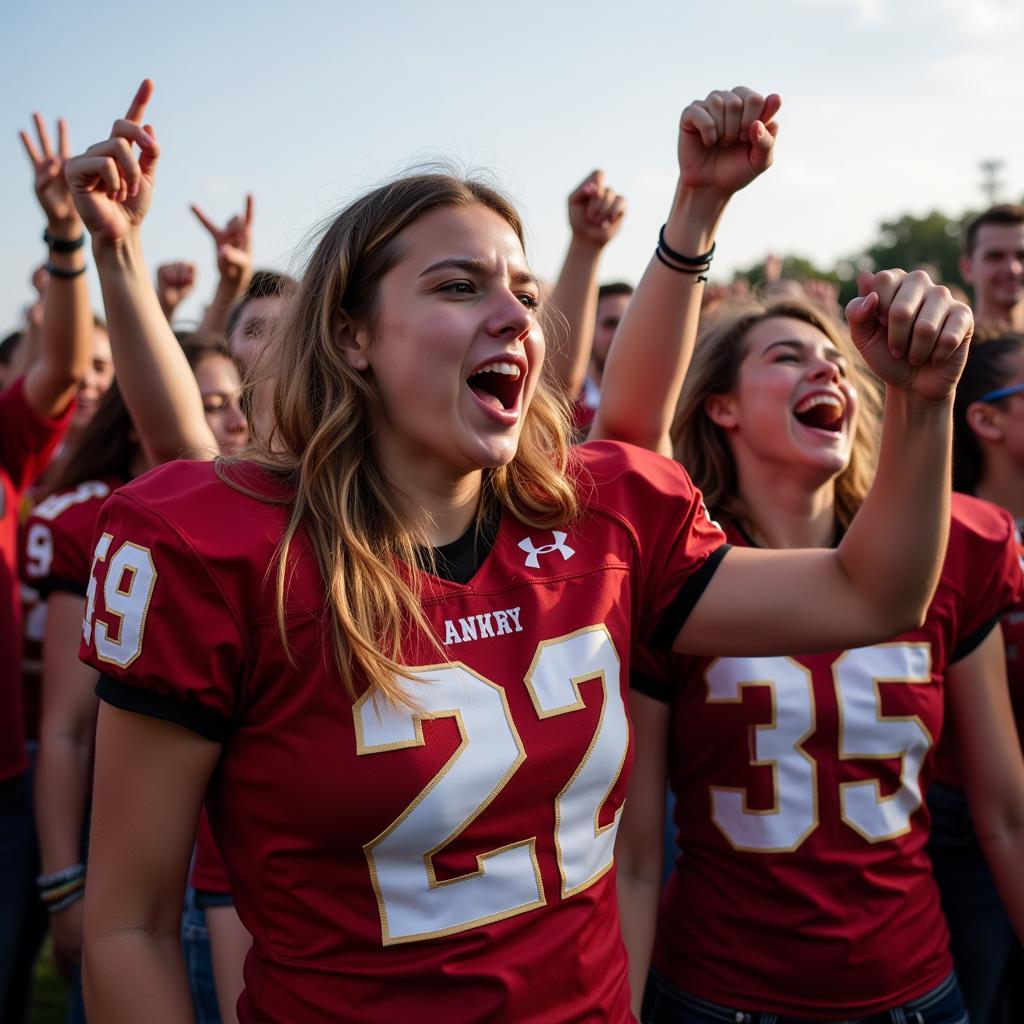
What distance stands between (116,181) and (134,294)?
0.23m

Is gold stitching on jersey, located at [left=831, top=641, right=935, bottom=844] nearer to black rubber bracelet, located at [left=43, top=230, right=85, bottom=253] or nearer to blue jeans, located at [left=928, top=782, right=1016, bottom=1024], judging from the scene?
blue jeans, located at [left=928, top=782, right=1016, bottom=1024]

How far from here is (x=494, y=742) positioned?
1.64 metres

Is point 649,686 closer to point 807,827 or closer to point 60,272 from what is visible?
point 807,827

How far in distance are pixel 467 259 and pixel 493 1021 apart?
125 centimetres

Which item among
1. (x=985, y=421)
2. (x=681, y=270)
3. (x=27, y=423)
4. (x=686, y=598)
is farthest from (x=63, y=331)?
(x=985, y=421)

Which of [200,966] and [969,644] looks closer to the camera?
[969,644]

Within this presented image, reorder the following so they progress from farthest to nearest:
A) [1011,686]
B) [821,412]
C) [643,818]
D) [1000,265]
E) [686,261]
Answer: [1000,265], [1011,686], [821,412], [643,818], [686,261]

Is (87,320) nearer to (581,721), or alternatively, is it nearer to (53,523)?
(53,523)

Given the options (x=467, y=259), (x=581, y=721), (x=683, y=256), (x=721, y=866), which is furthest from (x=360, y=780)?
(x=683, y=256)

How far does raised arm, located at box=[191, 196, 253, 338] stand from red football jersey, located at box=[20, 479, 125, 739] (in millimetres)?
1151

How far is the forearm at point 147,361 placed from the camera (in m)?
2.22

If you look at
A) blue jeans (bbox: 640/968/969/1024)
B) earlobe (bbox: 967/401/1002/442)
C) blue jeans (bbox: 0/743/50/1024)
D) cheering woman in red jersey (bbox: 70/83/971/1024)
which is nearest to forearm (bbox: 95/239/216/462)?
cheering woman in red jersey (bbox: 70/83/971/1024)

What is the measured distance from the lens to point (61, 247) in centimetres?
310

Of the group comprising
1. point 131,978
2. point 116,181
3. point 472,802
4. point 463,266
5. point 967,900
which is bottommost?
point 967,900
